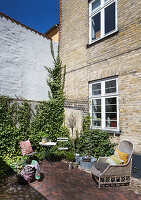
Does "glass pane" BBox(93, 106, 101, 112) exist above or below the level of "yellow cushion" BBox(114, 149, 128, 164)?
above

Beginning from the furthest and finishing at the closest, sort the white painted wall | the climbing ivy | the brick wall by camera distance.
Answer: the white painted wall < the climbing ivy < the brick wall

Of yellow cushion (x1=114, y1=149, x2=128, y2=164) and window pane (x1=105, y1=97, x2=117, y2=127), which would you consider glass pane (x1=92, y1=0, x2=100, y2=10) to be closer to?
window pane (x1=105, y1=97, x2=117, y2=127)

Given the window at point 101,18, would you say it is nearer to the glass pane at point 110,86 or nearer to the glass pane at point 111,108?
the glass pane at point 110,86

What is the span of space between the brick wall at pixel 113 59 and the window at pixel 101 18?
0.76 feet

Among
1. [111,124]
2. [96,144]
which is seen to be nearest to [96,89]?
[111,124]

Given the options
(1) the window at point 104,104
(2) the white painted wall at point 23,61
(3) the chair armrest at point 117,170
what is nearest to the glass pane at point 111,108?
(1) the window at point 104,104

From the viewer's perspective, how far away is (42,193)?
3395 millimetres

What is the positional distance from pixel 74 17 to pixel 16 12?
109 inches

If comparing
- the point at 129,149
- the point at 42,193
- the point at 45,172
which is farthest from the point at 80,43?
the point at 42,193

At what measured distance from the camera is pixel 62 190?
354cm

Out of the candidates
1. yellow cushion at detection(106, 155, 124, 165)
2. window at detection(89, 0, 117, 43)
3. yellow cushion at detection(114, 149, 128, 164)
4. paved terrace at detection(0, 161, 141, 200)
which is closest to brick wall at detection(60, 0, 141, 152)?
window at detection(89, 0, 117, 43)

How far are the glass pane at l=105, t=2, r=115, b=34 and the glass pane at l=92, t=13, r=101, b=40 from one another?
1.51 ft

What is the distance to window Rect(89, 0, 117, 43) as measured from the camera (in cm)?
574

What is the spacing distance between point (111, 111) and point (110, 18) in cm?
366
